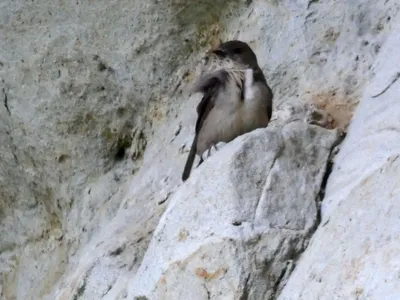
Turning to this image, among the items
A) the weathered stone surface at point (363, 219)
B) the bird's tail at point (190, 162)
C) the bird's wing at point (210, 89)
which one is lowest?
the bird's tail at point (190, 162)

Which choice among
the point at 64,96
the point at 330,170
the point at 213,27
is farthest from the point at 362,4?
the point at 64,96

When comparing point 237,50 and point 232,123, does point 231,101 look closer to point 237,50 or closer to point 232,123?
point 232,123

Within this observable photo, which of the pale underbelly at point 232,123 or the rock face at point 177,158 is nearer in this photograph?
the rock face at point 177,158

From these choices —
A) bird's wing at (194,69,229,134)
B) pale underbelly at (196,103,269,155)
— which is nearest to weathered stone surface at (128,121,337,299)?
pale underbelly at (196,103,269,155)

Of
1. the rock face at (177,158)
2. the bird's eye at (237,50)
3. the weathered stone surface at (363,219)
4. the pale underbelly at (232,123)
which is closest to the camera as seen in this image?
the weathered stone surface at (363,219)

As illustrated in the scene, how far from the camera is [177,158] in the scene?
14.4ft

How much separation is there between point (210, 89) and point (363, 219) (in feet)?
3.95

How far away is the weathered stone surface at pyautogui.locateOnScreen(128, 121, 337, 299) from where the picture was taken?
3023mm

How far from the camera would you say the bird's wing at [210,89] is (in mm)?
3803

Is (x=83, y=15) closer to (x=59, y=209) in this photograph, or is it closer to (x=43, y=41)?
(x=43, y=41)

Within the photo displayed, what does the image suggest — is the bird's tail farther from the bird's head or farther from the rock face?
the bird's head

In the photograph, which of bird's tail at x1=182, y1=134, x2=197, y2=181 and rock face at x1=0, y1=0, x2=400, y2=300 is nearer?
rock face at x1=0, y1=0, x2=400, y2=300

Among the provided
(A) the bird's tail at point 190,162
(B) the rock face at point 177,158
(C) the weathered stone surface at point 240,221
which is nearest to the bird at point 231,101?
(A) the bird's tail at point 190,162

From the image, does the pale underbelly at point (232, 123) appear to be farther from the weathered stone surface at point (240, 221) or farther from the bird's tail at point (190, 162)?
the weathered stone surface at point (240, 221)
